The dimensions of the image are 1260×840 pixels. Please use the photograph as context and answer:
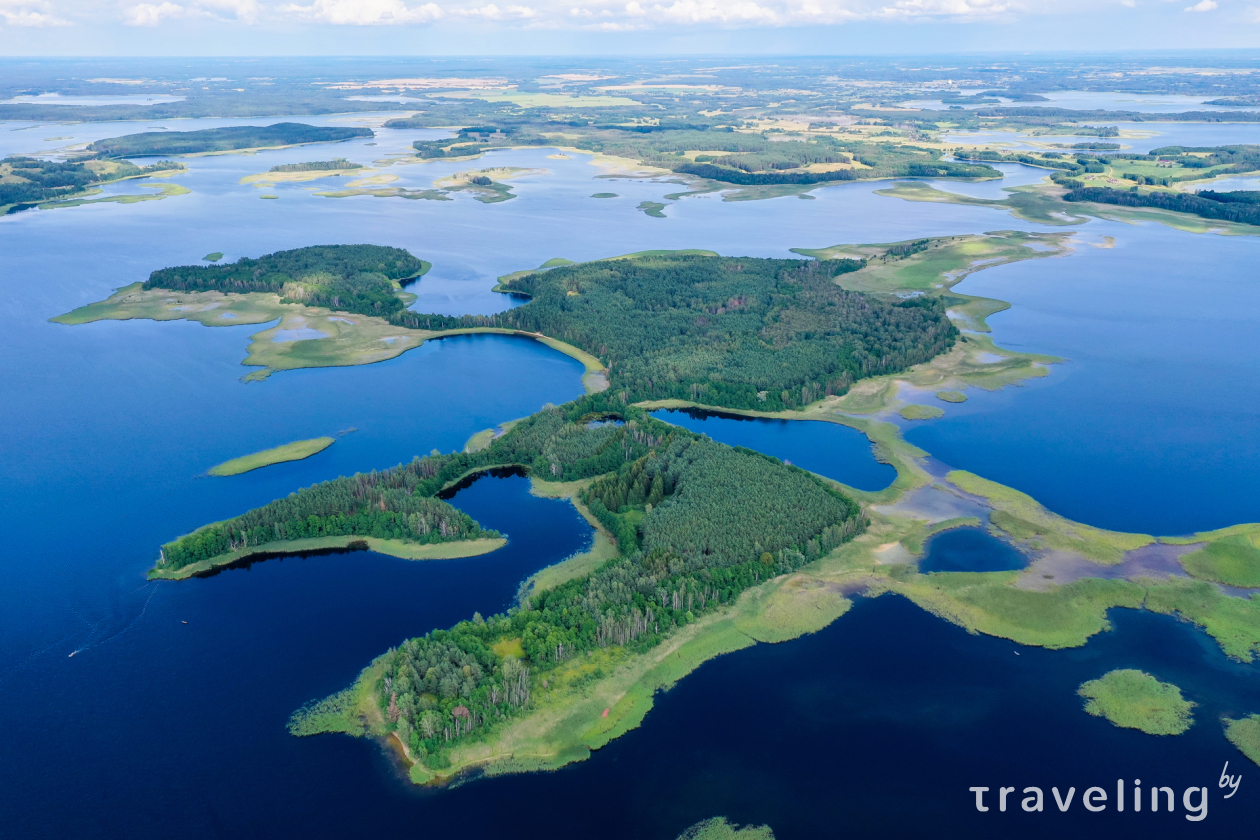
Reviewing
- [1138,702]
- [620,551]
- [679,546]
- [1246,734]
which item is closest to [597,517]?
[620,551]

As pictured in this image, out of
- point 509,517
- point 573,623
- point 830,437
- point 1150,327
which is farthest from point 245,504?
point 1150,327

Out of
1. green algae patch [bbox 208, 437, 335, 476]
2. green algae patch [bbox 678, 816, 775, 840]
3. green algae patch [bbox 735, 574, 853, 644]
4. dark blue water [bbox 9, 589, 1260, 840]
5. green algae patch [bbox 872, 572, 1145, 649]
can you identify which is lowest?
green algae patch [bbox 678, 816, 775, 840]

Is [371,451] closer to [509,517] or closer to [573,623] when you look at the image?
[509,517]

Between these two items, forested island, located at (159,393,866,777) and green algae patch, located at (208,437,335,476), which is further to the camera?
green algae patch, located at (208,437,335,476)

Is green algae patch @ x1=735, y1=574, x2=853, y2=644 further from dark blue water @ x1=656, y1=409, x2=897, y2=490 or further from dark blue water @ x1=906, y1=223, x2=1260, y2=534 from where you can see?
dark blue water @ x1=906, y1=223, x2=1260, y2=534

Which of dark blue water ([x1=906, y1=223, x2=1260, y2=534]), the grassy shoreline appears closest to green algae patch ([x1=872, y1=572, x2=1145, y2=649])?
dark blue water ([x1=906, y1=223, x2=1260, y2=534])

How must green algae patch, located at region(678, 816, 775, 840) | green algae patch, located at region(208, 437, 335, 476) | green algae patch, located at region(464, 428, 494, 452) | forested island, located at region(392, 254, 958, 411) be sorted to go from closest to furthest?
green algae patch, located at region(678, 816, 775, 840) → green algae patch, located at region(208, 437, 335, 476) → green algae patch, located at region(464, 428, 494, 452) → forested island, located at region(392, 254, 958, 411)
